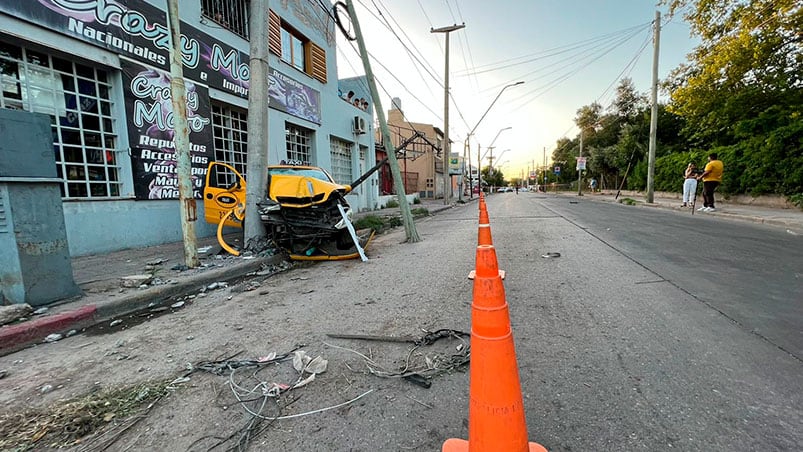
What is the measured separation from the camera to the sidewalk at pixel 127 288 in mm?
3062

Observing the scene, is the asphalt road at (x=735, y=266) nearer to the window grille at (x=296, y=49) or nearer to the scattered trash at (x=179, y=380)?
the scattered trash at (x=179, y=380)

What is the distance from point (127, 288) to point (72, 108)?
170 inches

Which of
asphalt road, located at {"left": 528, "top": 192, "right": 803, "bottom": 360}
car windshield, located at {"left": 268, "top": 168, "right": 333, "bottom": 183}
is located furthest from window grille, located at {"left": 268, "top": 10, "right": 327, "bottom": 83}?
asphalt road, located at {"left": 528, "top": 192, "right": 803, "bottom": 360}

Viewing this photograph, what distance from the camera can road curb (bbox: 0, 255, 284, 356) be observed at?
2883 mm

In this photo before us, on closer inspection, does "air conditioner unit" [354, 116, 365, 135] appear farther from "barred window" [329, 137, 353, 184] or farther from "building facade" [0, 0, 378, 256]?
"building facade" [0, 0, 378, 256]

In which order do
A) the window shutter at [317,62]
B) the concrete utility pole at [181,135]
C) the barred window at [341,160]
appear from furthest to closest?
the barred window at [341,160], the window shutter at [317,62], the concrete utility pole at [181,135]

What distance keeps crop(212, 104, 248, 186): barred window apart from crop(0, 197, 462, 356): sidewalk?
297cm

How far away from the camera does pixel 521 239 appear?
732 cm

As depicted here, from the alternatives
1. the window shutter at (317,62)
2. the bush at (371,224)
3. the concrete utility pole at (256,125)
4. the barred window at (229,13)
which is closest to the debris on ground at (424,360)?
the concrete utility pole at (256,125)

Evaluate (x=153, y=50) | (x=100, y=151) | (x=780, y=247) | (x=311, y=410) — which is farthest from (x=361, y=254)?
(x=780, y=247)

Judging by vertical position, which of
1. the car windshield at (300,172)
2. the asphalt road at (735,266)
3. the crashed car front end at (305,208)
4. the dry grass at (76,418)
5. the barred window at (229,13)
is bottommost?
the dry grass at (76,418)

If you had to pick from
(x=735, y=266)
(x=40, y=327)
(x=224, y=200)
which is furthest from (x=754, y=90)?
(x=40, y=327)

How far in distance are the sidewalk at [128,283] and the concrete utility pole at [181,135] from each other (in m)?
0.55

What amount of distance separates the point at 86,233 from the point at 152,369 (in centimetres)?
523
